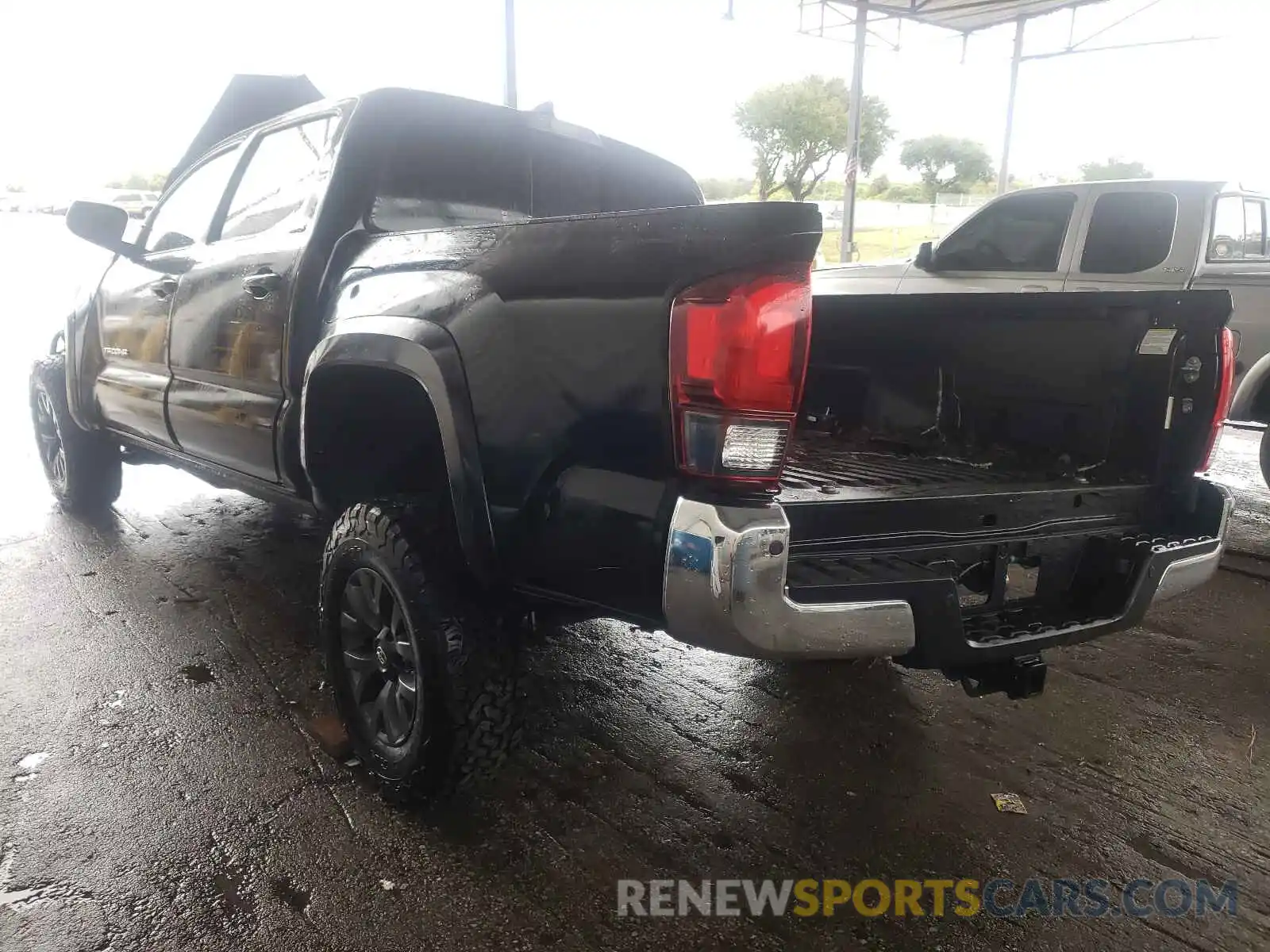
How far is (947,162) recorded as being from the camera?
32.3 meters

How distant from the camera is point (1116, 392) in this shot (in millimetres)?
2572

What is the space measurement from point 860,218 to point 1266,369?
1887 centimetres

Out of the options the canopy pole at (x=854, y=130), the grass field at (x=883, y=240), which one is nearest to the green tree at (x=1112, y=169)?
the grass field at (x=883, y=240)

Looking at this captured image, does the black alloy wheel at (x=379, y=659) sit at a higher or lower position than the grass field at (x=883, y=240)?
lower

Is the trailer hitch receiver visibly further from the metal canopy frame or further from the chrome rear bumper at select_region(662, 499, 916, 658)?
the metal canopy frame

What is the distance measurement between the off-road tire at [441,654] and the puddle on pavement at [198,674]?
1090 mm

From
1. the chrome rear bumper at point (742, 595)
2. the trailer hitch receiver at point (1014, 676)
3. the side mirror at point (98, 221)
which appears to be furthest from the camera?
the side mirror at point (98, 221)

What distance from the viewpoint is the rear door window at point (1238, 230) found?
18.2 ft

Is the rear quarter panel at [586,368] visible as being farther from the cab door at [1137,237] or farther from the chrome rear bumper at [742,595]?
the cab door at [1137,237]

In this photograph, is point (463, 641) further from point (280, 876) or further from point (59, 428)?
point (59, 428)

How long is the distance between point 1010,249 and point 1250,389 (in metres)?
1.89

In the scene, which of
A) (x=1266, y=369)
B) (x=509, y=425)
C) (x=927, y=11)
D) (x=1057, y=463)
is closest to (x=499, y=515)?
(x=509, y=425)

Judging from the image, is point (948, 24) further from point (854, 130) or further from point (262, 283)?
point (262, 283)

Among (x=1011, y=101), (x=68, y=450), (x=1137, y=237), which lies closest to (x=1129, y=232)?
(x=1137, y=237)
